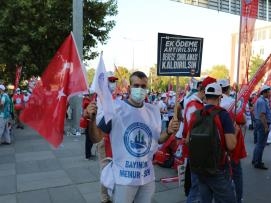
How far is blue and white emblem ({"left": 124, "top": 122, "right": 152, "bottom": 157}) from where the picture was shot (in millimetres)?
3902

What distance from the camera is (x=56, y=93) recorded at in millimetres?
4656

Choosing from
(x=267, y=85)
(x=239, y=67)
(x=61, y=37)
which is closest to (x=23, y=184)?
(x=239, y=67)

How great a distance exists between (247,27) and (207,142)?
3005mm

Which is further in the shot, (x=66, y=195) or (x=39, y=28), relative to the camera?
(x=39, y=28)

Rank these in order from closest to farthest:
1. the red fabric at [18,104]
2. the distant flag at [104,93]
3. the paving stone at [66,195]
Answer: the distant flag at [104,93] → the paving stone at [66,195] → the red fabric at [18,104]

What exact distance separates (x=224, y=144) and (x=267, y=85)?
16.3 ft

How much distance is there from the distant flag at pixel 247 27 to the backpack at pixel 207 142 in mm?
2407

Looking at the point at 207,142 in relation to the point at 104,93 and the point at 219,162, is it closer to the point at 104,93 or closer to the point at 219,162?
the point at 219,162

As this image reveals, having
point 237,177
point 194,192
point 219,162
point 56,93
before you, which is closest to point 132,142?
point 219,162

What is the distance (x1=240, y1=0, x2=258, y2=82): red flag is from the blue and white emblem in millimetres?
3171

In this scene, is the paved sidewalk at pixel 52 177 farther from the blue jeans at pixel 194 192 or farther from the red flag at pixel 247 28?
the red flag at pixel 247 28

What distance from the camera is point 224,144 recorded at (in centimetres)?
441

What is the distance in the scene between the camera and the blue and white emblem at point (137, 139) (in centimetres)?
390

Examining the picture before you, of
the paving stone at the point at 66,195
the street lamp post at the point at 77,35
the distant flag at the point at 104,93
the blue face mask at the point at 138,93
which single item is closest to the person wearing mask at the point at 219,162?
the blue face mask at the point at 138,93
